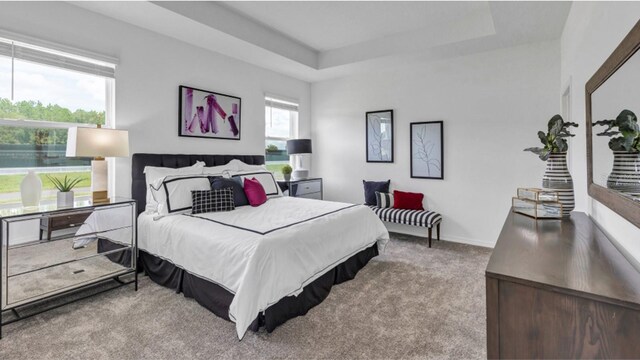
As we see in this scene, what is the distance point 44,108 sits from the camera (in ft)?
9.10

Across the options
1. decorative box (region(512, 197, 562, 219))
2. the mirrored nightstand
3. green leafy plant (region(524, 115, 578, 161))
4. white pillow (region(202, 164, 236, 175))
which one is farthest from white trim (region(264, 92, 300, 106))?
decorative box (region(512, 197, 562, 219))

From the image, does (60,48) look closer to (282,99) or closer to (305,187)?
(282,99)

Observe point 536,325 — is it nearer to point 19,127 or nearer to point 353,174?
point 19,127

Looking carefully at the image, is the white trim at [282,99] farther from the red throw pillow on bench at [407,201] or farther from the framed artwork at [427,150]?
the red throw pillow on bench at [407,201]

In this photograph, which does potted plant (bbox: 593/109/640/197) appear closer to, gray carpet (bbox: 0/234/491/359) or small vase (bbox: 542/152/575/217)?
small vase (bbox: 542/152/575/217)

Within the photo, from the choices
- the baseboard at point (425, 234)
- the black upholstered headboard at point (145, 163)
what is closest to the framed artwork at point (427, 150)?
the baseboard at point (425, 234)

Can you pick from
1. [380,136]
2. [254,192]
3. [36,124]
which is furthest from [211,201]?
[380,136]

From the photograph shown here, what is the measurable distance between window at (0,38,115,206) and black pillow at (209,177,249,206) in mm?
1277

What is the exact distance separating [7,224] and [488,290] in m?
2.85

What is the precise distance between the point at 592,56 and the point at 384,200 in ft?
9.91

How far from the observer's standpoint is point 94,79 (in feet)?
10.1

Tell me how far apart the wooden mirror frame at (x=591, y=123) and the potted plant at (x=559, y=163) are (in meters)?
0.11

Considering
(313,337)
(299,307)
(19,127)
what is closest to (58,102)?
(19,127)

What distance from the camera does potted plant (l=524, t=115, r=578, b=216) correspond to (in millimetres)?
1812
